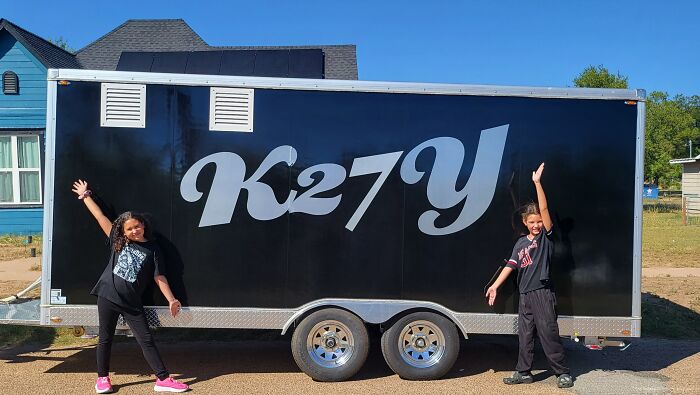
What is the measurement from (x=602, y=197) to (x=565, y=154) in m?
0.54

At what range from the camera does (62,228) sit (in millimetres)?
5148

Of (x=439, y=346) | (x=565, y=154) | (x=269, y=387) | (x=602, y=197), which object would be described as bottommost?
(x=269, y=387)

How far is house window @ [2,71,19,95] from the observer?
14.2m

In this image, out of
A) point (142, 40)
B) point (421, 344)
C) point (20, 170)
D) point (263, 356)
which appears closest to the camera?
point (421, 344)

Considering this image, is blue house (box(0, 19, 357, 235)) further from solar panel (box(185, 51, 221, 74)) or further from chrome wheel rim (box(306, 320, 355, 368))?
chrome wheel rim (box(306, 320, 355, 368))

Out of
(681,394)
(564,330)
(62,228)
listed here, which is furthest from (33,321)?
(681,394)

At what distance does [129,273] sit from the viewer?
4.93 meters

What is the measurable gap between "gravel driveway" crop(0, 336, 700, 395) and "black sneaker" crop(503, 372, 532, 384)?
0.07 metres

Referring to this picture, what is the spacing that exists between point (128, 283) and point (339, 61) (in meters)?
13.7

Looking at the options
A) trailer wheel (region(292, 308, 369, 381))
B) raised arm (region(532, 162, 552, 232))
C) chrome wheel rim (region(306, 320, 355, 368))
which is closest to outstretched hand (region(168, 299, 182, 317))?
trailer wheel (region(292, 308, 369, 381))

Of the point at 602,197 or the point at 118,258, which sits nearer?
the point at 118,258

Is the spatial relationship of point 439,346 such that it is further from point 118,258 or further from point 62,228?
point 62,228

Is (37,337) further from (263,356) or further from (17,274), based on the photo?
(17,274)

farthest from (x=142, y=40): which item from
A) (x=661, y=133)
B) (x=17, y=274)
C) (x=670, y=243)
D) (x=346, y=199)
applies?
(x=661, y=133)
